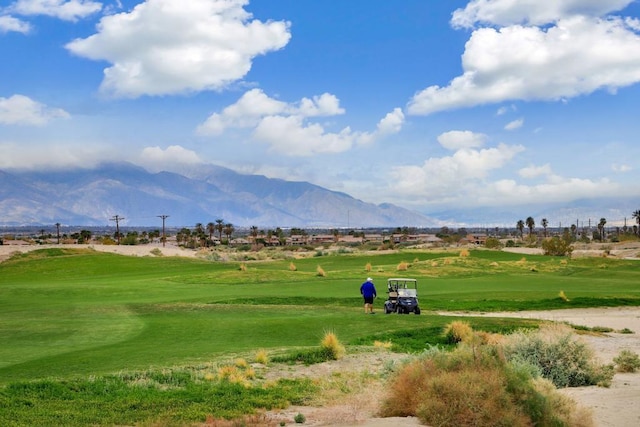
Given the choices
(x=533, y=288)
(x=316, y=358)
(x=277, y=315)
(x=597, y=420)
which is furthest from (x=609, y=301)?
(x=597, y=420)

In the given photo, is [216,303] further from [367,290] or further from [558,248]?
[558,248]

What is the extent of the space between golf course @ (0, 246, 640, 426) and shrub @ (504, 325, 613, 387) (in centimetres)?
440

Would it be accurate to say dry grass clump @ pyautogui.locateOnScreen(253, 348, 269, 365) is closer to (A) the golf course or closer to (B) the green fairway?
(A) the golf course

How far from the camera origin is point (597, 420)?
1251cm

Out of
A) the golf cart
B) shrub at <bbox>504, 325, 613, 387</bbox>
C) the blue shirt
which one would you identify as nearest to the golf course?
the golf cart

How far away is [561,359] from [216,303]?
25.2 metres

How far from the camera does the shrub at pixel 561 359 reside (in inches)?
660

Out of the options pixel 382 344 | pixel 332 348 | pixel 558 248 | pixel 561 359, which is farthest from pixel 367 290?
pixel 558 248

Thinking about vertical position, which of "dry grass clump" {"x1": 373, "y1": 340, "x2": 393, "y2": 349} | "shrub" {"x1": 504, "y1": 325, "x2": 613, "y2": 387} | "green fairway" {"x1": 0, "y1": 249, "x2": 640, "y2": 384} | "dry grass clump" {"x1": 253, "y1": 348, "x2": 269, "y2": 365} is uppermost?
"shrub" {"x1": 504, "y1": 325, "x2": 613, "y2": 387}

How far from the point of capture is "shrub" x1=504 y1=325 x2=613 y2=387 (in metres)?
16.8

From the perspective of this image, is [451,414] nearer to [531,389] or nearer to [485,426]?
[485,426]

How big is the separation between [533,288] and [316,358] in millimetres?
36230

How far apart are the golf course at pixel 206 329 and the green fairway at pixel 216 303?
0.27 ft

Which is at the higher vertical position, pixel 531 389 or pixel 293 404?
pixel 531 389
